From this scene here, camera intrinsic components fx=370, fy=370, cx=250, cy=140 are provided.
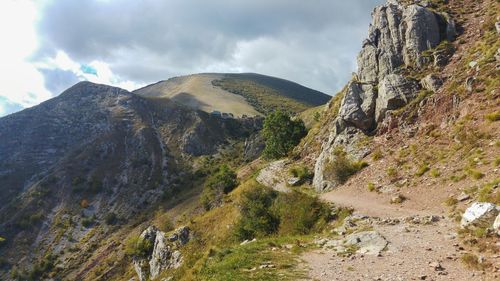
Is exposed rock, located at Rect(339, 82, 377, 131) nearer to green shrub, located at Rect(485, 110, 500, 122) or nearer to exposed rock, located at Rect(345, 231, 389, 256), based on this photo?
green shrub, located at Rect(485, 110, 500, 122)

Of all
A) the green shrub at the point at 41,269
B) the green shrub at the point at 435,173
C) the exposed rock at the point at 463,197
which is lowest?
the green shrub at the point at 41,269

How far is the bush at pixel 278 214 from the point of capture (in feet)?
96.0

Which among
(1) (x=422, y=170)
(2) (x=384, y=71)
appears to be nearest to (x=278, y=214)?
(1) (x=422, y=170)

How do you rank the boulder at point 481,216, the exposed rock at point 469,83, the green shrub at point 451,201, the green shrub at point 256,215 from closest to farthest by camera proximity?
the boulder at point 481,216, the green shrub at point 451,201, the green shrub at point 256,215, the exposed rock at point 469,83

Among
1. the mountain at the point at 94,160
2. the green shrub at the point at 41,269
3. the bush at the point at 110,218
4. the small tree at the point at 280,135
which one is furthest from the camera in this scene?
the mountain at the point at 94,160

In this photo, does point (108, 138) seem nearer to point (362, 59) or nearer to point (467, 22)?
point (362, 59)

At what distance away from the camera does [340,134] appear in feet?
148

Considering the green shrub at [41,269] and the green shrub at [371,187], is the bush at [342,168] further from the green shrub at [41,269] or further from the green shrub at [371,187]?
the green shrub at [41,269]

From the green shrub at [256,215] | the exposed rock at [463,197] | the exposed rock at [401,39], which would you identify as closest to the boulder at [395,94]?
the exposed rock at [401,39]

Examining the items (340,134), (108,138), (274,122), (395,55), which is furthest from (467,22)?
(108,138)

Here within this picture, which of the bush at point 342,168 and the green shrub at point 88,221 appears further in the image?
the green shrub at point 88,221

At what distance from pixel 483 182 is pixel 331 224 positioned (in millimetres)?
10557

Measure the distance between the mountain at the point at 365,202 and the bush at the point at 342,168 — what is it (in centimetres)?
16

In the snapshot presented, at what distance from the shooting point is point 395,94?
42250 millimetres
